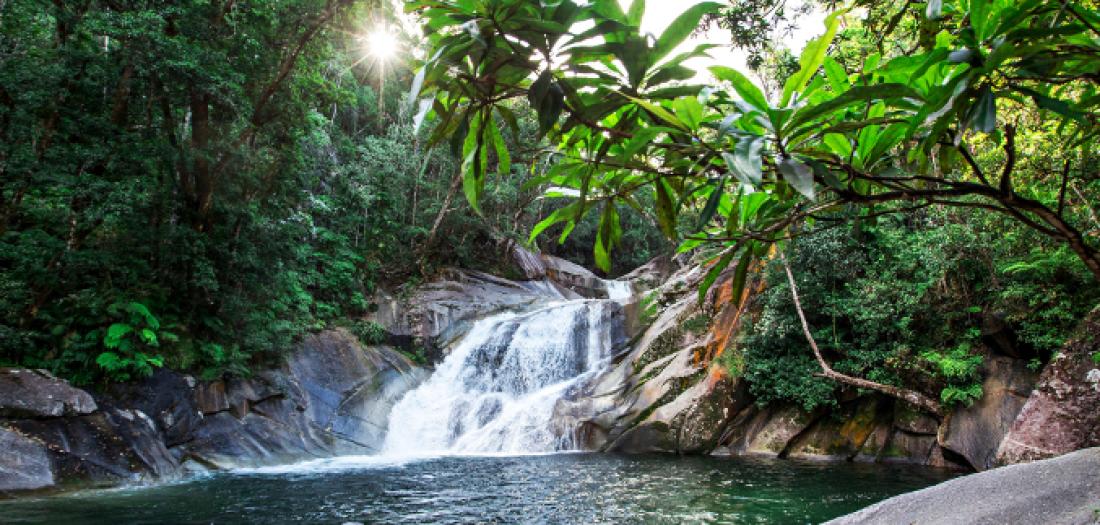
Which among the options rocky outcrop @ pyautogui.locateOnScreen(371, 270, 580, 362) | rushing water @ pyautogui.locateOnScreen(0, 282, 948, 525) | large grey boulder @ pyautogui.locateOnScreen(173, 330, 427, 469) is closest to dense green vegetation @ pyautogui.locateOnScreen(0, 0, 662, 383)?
large grey boulder @ pyautogui.locateOnScreen(173, 330, 427, 469)

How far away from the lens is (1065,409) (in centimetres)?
653

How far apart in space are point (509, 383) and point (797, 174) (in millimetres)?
14993

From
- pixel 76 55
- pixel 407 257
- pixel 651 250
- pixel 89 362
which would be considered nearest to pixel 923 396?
pixel 89 362

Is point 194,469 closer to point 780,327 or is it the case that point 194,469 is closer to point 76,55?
point 76,55

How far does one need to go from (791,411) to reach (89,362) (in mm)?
13091

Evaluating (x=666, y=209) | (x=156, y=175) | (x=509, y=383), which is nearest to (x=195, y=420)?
(x=156, y=175)

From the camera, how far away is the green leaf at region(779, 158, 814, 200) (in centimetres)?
98

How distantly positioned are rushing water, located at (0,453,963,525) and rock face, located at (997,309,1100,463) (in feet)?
5.67

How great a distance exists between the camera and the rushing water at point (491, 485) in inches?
247

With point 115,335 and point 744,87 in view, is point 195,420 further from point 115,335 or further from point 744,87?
point 744,87

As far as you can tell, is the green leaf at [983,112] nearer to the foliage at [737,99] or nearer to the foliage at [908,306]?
the foliage at [737,99]

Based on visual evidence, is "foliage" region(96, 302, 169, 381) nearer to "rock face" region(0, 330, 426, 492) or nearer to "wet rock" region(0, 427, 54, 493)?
"rock face" region(0, 330, 426, 492)

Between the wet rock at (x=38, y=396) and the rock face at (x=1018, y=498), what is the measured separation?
982cm

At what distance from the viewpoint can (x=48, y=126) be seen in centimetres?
823
